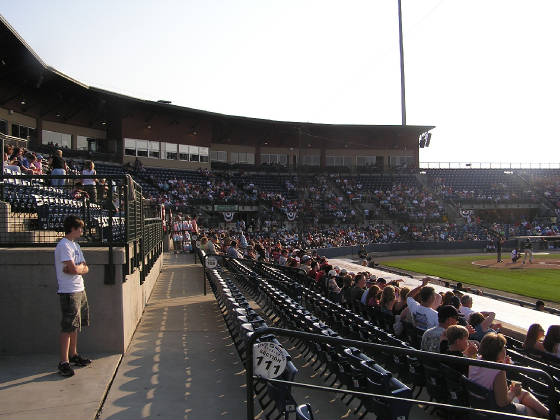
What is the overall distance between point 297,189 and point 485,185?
22323 millimetres

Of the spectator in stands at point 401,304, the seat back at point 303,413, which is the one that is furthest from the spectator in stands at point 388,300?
the seat back at point 303,413

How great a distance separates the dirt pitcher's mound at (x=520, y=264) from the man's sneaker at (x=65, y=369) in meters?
28.8

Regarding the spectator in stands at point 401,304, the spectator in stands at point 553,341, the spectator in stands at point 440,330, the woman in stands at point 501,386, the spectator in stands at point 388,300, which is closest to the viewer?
the woman in stands at point 501,386

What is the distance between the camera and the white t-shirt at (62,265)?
5.97 m

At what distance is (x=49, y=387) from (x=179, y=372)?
4.96 ft

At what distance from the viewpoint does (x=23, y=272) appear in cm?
712

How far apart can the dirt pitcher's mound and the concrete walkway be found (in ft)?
81.8

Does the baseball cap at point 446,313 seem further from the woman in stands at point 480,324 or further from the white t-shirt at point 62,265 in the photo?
the white t-shirt at point 62,265

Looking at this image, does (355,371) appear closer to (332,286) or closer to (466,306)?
(466,306)

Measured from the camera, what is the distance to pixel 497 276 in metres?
26.5

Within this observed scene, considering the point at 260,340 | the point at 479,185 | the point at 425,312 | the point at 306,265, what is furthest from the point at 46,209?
the point at 479,185

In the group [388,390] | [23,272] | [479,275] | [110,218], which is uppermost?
[110,218]

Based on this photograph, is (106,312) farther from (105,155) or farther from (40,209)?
(105,155)

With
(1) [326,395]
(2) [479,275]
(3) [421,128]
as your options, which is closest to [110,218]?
(1) [326,395]
